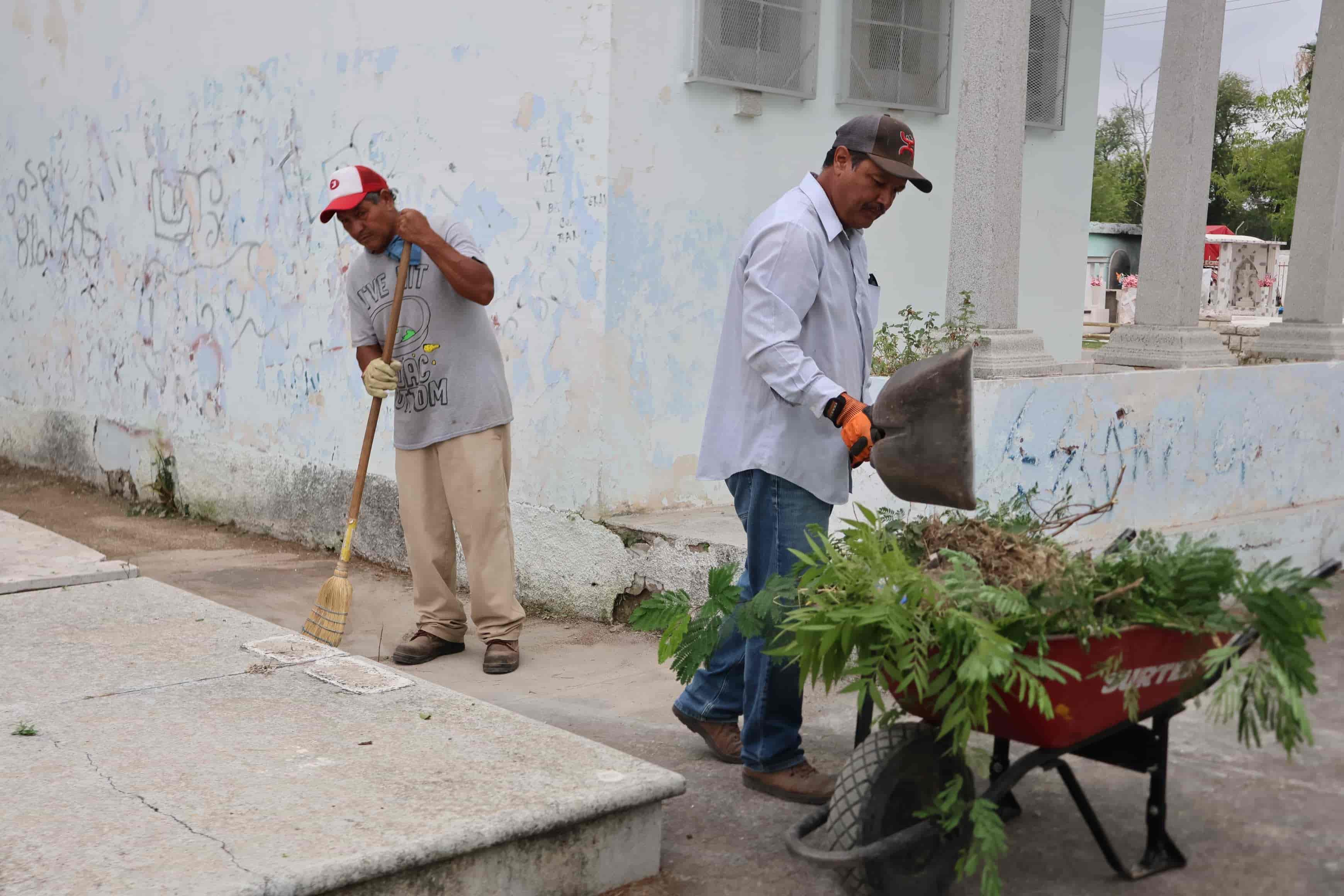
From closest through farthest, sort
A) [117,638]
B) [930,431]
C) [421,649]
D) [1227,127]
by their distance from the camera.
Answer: [930,431] < [117,638] < [421,649] < [1227,127]

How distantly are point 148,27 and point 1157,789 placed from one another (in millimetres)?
7891

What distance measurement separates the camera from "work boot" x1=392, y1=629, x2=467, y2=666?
5082mm

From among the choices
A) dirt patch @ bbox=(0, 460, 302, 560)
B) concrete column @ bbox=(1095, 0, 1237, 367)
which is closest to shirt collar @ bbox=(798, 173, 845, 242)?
concrete column @ bbox=(1095, 0, 1237, 367)

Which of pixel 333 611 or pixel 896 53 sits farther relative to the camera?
pixel 896 53

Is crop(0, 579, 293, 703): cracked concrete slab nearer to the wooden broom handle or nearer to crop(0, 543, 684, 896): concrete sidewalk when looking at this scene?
crop(0, 543, 684, 896): concrete sidewalk

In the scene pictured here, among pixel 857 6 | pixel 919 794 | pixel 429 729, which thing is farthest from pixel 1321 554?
pixel 429 729

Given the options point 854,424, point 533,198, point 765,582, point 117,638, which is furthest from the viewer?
point 533,198

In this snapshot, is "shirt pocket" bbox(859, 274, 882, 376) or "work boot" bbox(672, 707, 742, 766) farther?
"work boot" bbox(672, 707, 742, 766)

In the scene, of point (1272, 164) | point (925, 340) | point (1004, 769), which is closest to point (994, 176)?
point (925, 340)

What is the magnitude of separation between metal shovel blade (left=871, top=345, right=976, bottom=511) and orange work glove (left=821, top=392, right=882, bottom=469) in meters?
0.03

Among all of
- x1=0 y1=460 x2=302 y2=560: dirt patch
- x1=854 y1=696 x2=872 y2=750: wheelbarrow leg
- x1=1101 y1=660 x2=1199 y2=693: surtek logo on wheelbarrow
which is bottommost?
x1=0 y1=460 x2=302 y2=560: dirt patch

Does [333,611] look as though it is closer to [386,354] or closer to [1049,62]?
[386,354]

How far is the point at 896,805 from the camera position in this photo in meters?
2.86

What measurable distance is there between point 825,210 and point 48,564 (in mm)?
3703
